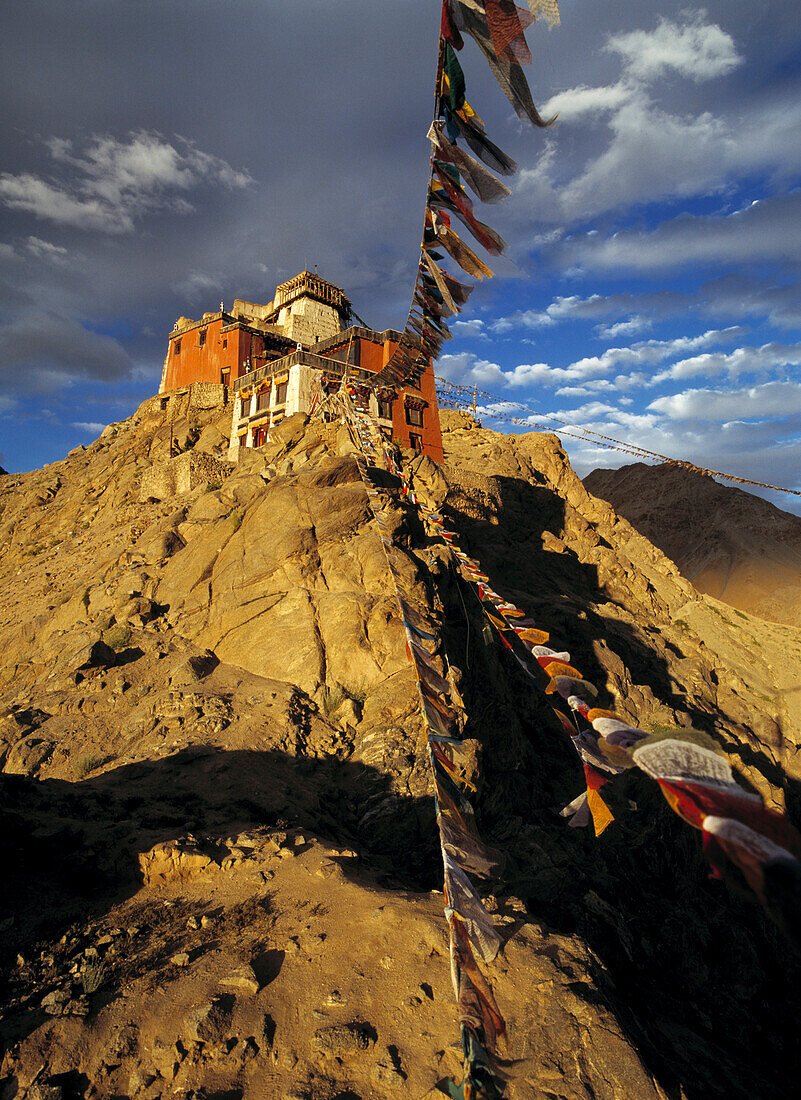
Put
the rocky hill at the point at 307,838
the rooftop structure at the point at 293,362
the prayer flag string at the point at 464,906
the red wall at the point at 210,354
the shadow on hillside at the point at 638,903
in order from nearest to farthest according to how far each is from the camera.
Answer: the prayer flag string at the point at 464,906 < the rocky hill at the point at 307,838 < the shadow on hillside at the point at 638,903 < the rooftop structure at the point at 293,362 < the red wall at the point at 210,354

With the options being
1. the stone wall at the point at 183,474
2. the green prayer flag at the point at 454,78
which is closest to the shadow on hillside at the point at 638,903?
the green prayer flag at the point at 454,78

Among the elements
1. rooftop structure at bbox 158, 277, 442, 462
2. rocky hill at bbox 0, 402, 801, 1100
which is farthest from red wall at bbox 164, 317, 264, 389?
rocky hill at bbox 0, 402, 801, 1100

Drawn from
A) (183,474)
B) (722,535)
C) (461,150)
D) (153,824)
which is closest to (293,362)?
(183,474)

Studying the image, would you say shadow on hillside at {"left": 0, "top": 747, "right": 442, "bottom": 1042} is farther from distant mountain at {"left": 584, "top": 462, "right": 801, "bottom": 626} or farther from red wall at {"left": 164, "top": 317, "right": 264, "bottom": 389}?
distant mountain at {"left": 584, "top": 462, "right": 801, "bottom": 626}

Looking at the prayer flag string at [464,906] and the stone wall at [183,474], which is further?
the stone wall at [183,474]

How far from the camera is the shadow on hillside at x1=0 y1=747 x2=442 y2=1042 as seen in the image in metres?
6.25

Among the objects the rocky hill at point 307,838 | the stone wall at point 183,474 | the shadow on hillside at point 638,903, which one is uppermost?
the stone wall at point 183,474

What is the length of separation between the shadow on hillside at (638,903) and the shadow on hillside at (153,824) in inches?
82.4

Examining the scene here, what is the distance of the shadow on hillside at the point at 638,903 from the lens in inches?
246

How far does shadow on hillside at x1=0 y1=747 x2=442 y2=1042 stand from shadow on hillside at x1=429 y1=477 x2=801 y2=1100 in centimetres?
209

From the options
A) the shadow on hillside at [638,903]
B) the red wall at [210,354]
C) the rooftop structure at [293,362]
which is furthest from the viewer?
the red wall at [210,354]

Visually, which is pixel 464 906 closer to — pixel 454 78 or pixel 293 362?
pixel 454 78

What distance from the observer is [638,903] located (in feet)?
33.8

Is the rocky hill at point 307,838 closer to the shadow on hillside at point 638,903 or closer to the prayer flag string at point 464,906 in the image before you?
the shadow on hillside at point 638,903
